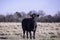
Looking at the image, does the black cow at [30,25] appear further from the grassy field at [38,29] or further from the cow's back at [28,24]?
the grassy field at [38,29]

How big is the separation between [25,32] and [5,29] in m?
1.31

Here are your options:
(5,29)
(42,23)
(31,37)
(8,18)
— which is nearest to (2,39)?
(31,37)

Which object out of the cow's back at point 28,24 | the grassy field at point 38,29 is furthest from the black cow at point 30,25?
the grassy field at point 38,29

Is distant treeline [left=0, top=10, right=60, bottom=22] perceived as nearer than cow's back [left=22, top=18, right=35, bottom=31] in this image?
No

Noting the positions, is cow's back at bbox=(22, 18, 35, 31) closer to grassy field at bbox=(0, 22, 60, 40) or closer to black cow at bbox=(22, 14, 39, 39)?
black cow at bbox=(22, 14, 39, 39)

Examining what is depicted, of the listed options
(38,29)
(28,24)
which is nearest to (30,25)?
(28,24)

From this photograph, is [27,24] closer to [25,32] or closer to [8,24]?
[25,32]

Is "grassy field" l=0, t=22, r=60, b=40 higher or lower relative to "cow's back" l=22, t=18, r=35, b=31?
lower

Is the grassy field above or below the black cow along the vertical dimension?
below

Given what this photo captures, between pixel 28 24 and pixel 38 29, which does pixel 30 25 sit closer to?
pixel 28 24

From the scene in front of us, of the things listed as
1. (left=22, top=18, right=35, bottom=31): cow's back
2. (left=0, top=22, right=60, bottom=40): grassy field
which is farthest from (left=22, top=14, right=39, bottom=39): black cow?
(left=0, top=22, right=60, bottom=40): grassy field

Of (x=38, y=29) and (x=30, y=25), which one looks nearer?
(x=30, y=25)

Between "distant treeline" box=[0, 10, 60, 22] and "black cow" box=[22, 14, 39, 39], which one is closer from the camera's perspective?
"black cow" box=[22, 14, 39, 39]

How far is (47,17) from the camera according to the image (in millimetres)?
8953
